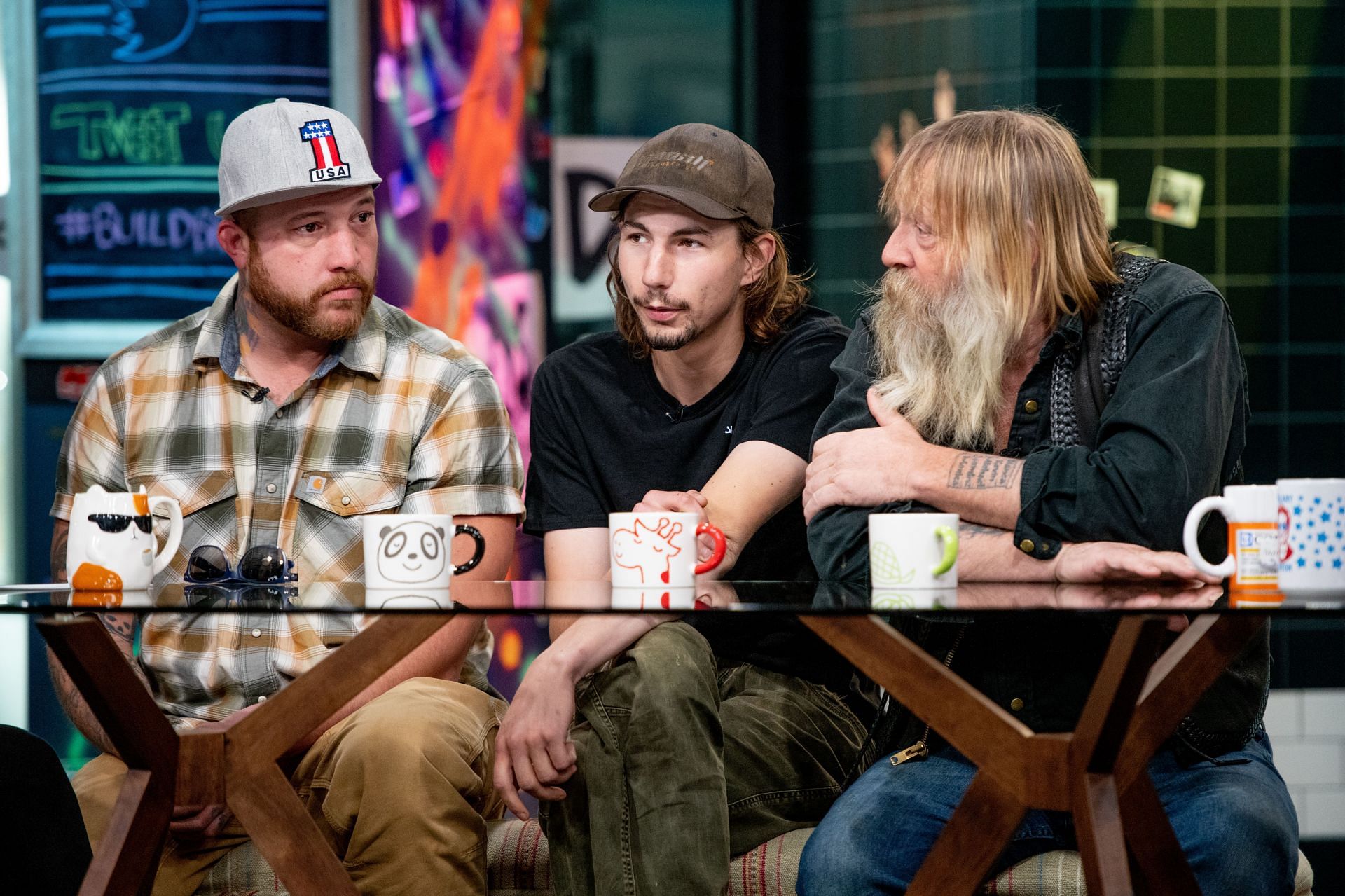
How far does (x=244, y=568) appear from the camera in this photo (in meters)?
2.33

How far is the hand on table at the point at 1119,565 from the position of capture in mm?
2105

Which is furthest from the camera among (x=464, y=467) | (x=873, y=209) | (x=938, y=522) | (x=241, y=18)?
(x=873, y=209)

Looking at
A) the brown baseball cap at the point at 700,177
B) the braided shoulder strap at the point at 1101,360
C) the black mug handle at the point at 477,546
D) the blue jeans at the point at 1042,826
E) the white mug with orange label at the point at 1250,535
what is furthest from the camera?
the brown baseball cap at the point at 700,177

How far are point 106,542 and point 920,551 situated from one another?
43.6 inches

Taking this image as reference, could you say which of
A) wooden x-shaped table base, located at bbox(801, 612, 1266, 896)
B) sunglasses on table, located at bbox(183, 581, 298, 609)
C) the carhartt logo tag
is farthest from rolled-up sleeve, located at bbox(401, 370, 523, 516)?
wooden x-shaped table base, located at bbox(801, 612, 1266, 896)

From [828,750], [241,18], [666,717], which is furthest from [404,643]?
[241,18]

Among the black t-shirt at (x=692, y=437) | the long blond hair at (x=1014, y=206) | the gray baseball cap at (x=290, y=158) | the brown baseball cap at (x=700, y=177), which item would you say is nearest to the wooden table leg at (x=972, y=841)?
the black t-shirt at (x=692, y=437)

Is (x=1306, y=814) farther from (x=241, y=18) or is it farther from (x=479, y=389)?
(x=241, y=18)

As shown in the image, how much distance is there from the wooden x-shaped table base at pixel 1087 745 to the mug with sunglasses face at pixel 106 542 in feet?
3.12

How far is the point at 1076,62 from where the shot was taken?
4.66m

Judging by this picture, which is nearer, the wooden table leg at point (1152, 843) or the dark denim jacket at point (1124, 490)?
the wooden table leg at point (1152, 843)

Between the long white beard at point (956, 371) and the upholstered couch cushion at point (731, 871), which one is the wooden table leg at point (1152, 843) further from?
the long white beard at point (956, 371)

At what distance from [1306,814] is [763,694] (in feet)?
8.61

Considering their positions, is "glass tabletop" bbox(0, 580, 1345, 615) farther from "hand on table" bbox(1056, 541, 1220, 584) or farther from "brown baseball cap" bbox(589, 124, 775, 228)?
"brown baseball cap" bbox(589, 124, 775, 228)
